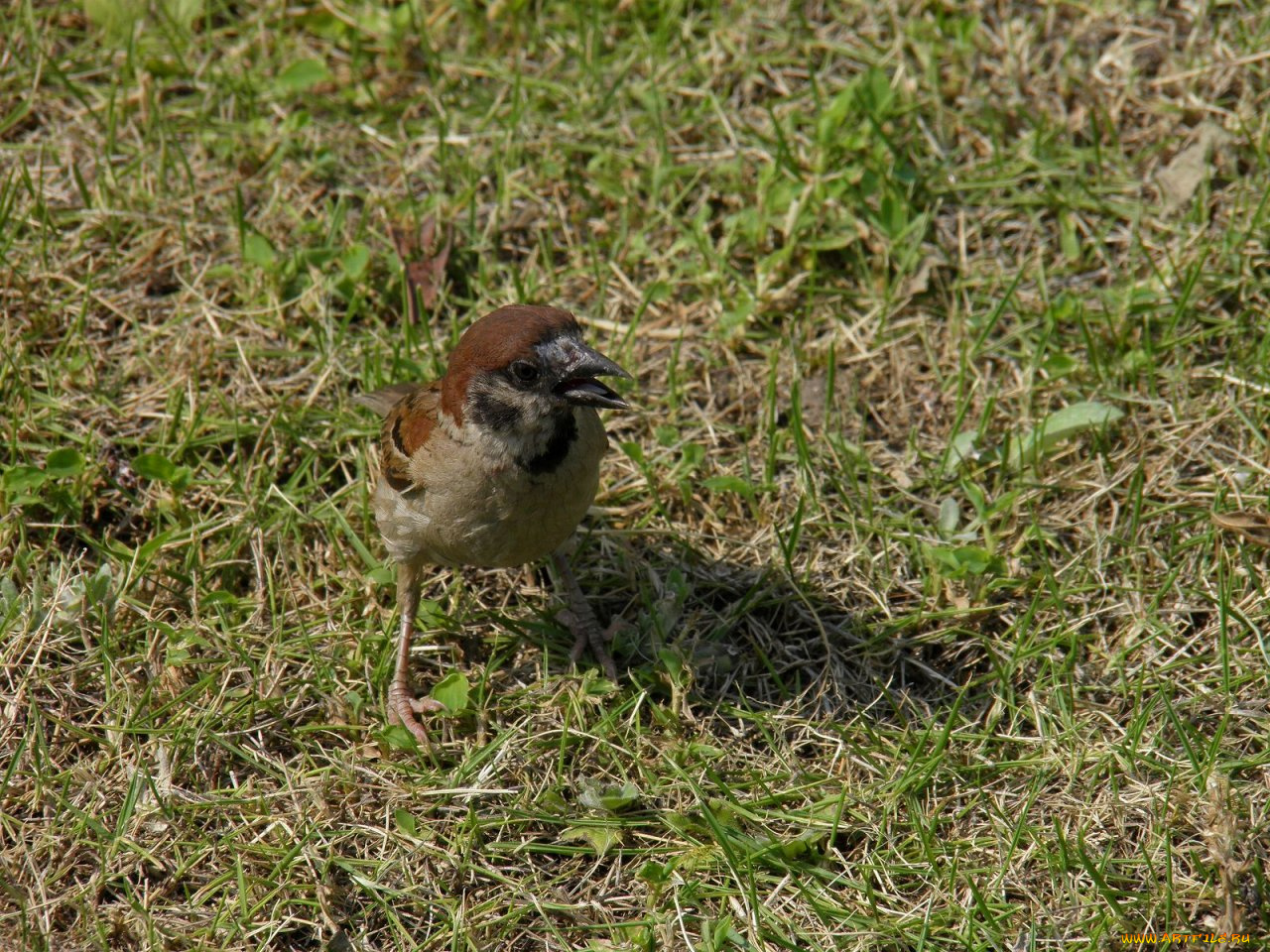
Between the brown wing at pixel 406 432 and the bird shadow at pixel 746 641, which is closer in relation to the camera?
the brown wing at pixel 406 432

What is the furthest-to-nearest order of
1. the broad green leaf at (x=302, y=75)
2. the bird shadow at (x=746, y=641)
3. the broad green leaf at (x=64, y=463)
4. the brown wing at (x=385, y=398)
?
the broad green leaf at (x=302, y=75), the brown wing at (x=385, y=398), the broad green leaf at (x=64, y=463), the bird shadow at (x=746, y=641)

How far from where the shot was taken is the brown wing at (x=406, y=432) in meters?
4.59

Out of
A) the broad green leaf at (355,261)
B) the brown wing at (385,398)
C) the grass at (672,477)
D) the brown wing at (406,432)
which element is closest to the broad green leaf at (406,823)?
the grass at (672,477)

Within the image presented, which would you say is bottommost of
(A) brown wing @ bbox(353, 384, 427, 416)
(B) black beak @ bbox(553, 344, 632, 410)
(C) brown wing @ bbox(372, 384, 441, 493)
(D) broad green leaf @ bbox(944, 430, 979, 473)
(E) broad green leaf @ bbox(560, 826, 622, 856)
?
(E) broad green leaf @ bbox(560, 826, 622, 856)

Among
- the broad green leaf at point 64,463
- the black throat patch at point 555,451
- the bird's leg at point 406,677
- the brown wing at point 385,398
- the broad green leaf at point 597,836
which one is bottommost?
the broad green leaf at point 597,836

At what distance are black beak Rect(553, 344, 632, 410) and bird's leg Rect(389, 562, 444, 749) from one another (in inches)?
38.8

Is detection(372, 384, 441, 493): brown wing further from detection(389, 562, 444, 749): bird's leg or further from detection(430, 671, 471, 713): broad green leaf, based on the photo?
detection(430, 671, 471, 713): broad green leaf

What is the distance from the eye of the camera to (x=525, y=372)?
14.2ft

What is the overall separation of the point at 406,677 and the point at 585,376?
4.61 ft

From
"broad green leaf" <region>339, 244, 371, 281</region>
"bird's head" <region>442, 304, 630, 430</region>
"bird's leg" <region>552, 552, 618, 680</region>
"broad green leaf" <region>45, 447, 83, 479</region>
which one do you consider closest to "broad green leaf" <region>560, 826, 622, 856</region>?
"bird's leg" <region>552, 552, 618, 680</region>

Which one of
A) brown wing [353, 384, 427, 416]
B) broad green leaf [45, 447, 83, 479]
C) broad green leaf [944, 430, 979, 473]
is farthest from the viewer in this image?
broad green leaf [944, 430, 979, 473]

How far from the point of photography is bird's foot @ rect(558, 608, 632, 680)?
16.1 feet

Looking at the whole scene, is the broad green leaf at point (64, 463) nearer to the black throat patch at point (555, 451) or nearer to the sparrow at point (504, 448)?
the sparrow at point (504, 448)

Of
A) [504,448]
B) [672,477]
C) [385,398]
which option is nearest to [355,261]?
[385,398]
